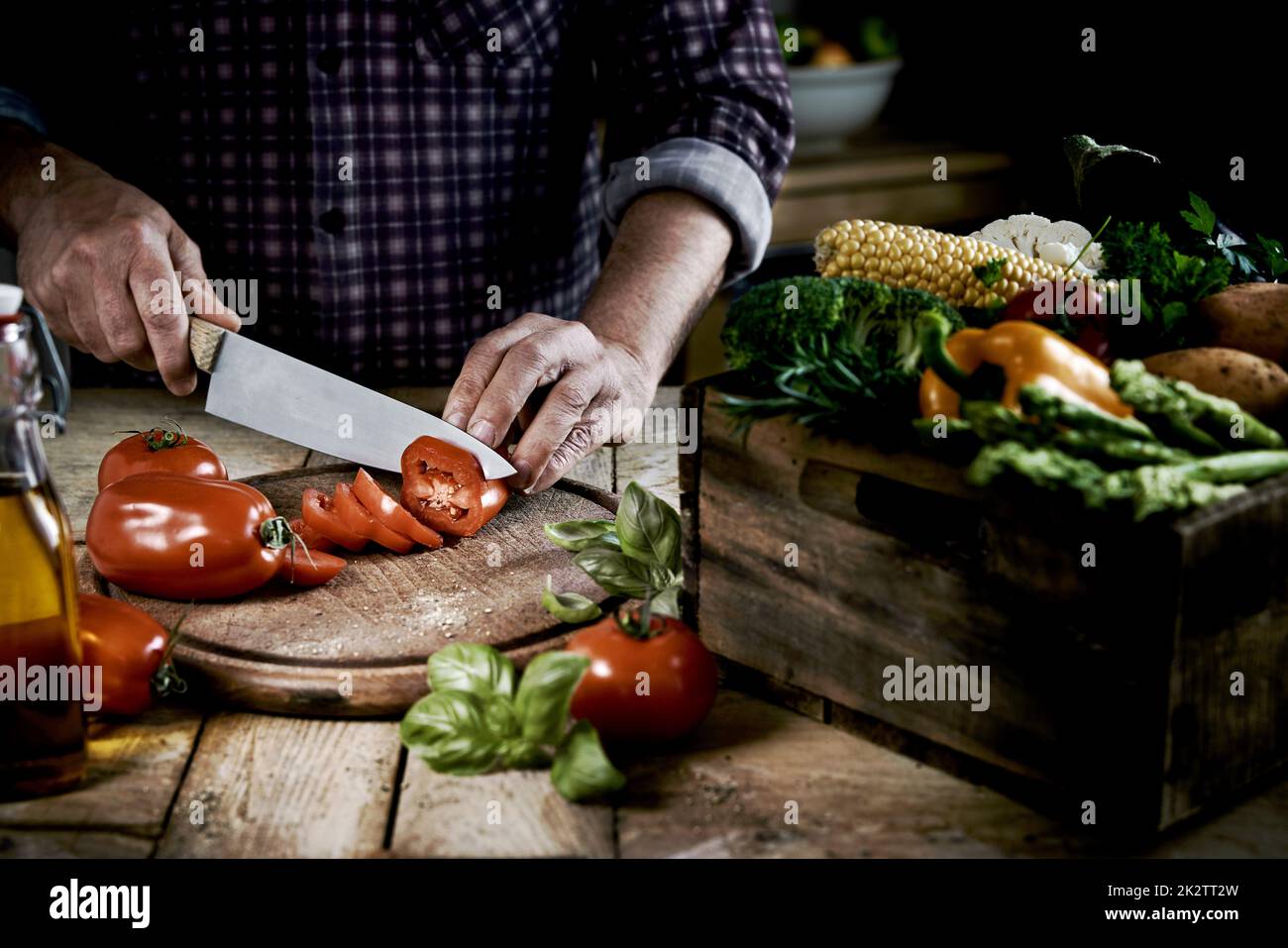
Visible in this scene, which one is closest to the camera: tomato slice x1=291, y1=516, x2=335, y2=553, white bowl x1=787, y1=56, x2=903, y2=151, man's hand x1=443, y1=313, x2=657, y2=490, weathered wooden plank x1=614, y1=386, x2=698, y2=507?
tomato slice x1=291, y1=516, x2=335, y2=553

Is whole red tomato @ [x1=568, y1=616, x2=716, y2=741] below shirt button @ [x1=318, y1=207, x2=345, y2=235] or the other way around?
below

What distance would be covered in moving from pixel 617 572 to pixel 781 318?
0.34 metres

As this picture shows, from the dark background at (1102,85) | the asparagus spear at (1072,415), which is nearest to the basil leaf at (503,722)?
the asparagus spear at (1072,415)

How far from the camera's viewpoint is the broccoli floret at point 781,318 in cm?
107

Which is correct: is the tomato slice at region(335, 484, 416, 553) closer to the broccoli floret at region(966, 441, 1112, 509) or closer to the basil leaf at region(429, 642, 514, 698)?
the basil leaf at region(429, 642, 514, 698)

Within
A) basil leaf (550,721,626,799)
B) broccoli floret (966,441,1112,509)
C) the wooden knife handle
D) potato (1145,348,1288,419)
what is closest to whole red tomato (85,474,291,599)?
the wooden knife handle

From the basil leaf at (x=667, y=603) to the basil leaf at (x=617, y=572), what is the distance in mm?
28

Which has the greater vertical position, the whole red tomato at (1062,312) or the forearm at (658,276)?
the whole red tomato at (1062,312)

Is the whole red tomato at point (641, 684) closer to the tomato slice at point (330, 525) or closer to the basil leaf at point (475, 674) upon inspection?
the basil leaf at point (475, 674)

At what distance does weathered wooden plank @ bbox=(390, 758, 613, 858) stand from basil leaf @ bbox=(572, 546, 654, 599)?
0.28 meters

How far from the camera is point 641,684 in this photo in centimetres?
102

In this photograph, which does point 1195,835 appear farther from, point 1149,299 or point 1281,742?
point 1149,299

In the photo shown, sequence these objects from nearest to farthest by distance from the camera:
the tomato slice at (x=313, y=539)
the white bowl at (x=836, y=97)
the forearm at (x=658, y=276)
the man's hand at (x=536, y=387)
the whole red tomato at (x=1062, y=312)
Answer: the whole red tomato at (x=1062, y=312), the tomato slice at (x=313, y=539), the man's hand at (x=536, y=387), the forearm at (x=658, y=276), the white bowl at (x=836, y=97)

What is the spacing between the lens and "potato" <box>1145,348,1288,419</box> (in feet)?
3.26
